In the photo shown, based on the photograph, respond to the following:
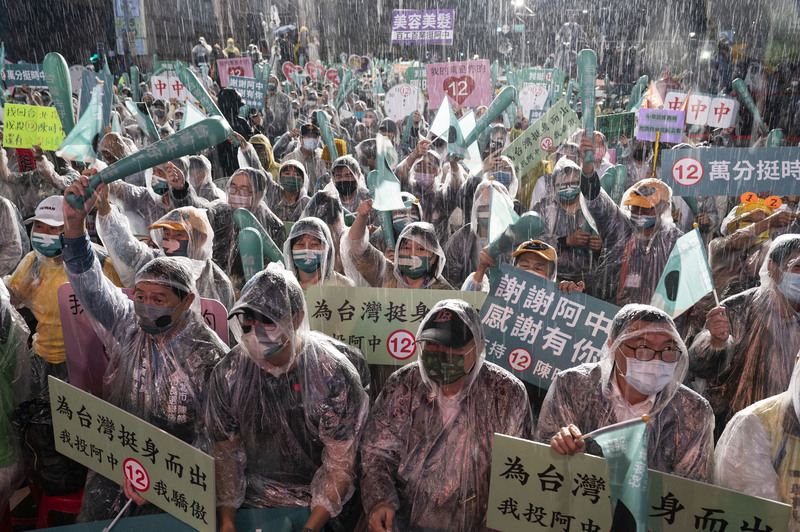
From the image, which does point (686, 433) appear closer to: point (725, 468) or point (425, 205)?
point (725, 468)

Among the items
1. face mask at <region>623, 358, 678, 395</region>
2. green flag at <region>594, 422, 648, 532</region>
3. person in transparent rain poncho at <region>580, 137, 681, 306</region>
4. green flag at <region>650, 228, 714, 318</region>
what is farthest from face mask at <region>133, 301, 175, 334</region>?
person in transparent rain poncho at <region>580, 137, 681, 306</region>

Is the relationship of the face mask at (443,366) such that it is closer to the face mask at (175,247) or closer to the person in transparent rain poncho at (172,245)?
the person in transparent rain poncho at (172,245)

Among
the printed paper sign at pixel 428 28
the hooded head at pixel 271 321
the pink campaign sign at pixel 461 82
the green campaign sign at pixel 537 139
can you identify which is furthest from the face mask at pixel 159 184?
the printed paper sign at pixel 428 28

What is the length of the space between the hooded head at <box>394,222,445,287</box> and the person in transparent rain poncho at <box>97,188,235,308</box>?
1.05 meters

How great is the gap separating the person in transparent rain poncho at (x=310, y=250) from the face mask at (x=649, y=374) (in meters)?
1.95

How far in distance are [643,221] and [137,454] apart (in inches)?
139

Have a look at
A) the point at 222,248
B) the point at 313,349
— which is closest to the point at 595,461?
the point at 313,349

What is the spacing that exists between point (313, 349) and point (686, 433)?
1.43 metres

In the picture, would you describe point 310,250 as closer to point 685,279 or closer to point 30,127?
point 685,279

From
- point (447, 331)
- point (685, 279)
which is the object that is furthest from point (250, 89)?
point (447, 331)

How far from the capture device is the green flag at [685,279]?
111 inches

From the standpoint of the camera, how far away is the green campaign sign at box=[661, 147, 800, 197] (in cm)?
402

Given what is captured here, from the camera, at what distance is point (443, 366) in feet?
7.73

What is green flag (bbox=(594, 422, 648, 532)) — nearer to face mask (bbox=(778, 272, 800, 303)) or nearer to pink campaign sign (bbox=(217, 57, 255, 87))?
face mask (bbox=(778, 272, 800, 303))
